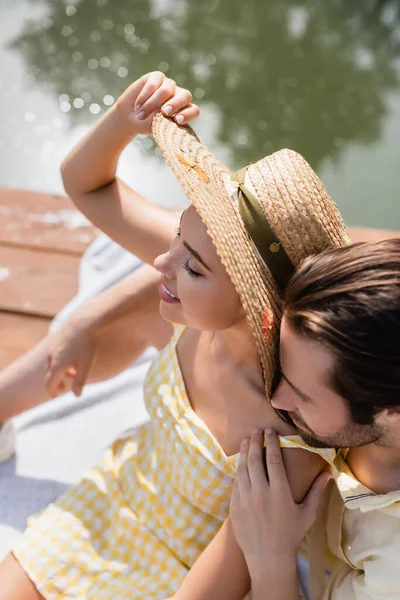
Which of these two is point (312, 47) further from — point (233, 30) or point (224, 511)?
point (224, 511)

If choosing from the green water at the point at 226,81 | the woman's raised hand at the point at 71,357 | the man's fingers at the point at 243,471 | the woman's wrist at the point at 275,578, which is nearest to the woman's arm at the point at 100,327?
the woman's raised hand at the point at 71,357

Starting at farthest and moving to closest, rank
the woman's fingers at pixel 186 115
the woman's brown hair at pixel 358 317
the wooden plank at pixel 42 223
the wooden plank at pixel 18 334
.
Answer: the wooden plank at pixel 42 223 < the wooden plank at pixel 18 334 < the woman's fingers at pixel 186 115 < the woman's brown hair at pixel 358 317

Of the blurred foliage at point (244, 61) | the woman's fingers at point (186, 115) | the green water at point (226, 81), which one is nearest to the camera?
the woman's fingers at point (186, 115)

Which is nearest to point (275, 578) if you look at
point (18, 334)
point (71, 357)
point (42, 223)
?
point (71, 357)

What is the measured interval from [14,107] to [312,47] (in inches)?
67.5

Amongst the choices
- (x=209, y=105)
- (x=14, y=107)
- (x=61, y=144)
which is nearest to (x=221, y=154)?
(x=209, y=105)

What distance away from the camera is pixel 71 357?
142 cm

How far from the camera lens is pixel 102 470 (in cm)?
138

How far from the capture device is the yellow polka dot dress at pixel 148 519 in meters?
1.18

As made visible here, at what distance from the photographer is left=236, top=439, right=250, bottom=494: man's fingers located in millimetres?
1064

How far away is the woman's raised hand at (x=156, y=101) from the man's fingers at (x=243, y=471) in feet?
1.81

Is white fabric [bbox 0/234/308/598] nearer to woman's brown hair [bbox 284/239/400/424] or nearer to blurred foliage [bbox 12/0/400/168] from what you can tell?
woman's brown hair [bbox 284/239/400/424]

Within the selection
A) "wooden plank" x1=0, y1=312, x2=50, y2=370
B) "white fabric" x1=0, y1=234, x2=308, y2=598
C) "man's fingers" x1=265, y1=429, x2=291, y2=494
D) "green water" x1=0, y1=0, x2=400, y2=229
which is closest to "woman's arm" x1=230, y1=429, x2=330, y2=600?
"man's fingers" x1=265, y1=429, x2=291, y2=494

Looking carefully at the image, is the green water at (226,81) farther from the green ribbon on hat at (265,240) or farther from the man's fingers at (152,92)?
the green ribbon on hat at (265,240)
